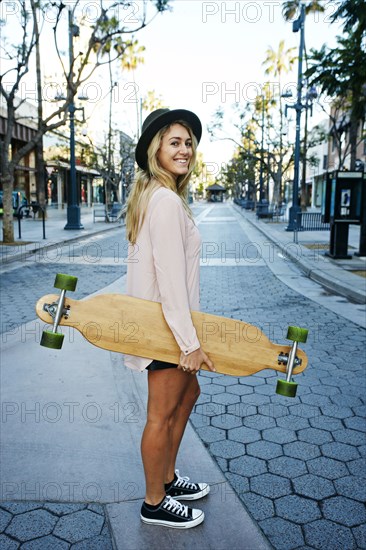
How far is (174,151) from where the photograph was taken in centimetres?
228

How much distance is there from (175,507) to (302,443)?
3.78 feet

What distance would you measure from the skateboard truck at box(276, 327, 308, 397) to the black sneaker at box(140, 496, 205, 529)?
765 mm

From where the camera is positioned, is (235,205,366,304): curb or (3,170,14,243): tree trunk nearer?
(235,205,366,304): curb

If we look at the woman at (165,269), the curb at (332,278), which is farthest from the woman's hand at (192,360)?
the curb at (332,278)

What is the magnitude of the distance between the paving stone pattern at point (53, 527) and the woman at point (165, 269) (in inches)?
9.4

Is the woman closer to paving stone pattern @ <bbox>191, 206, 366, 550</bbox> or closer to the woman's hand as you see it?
the woman's hand

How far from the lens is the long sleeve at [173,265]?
2053mm

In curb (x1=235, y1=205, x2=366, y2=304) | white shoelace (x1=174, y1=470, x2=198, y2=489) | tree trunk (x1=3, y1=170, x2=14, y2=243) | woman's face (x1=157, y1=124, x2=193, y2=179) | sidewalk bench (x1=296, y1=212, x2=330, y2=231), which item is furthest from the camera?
sidewalk bench (x1=296, y1=212, x2=330, y2=231)

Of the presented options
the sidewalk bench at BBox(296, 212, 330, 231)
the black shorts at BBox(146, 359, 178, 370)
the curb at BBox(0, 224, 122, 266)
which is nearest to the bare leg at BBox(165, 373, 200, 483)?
the black shorts at BBox(146, 359, 178, 370)

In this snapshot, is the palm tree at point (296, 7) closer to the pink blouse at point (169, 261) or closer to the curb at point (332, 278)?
the curb at point (332, 278)

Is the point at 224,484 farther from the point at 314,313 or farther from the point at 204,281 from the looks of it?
the point at 204,281

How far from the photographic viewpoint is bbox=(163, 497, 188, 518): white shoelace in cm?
242

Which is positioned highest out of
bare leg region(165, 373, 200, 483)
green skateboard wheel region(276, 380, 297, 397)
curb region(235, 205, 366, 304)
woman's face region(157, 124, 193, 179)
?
woman's face region(157, 124, 193, 179)

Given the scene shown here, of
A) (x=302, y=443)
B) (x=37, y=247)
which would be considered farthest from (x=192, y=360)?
(x=37, y=247)
